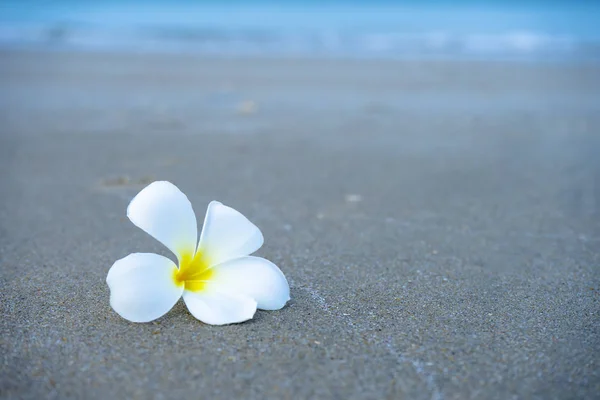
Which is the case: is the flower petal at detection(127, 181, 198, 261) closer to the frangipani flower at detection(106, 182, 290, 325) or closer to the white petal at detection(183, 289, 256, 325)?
the frangipani flower at detection(106, 182, 290, 325)

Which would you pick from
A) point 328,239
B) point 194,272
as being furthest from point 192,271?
point 328,239

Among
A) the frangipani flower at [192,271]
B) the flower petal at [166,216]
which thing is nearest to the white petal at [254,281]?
the frangipani flower at [192,271]

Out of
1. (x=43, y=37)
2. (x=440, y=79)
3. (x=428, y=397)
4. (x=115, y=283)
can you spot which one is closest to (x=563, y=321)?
(x=428, y=397)

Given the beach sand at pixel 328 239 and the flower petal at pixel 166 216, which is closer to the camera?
the beach sand at pixel 328 239

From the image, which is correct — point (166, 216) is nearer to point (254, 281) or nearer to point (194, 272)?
point (194, 272)

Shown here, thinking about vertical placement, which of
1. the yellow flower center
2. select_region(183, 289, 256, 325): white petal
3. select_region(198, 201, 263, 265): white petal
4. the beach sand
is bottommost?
the beach sand

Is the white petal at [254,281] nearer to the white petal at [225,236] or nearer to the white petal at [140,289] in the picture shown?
the white petal at [225,236]

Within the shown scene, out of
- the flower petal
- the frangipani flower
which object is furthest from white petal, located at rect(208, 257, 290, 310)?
the flower petal

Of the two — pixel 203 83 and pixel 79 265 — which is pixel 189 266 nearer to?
pixel 79 265
